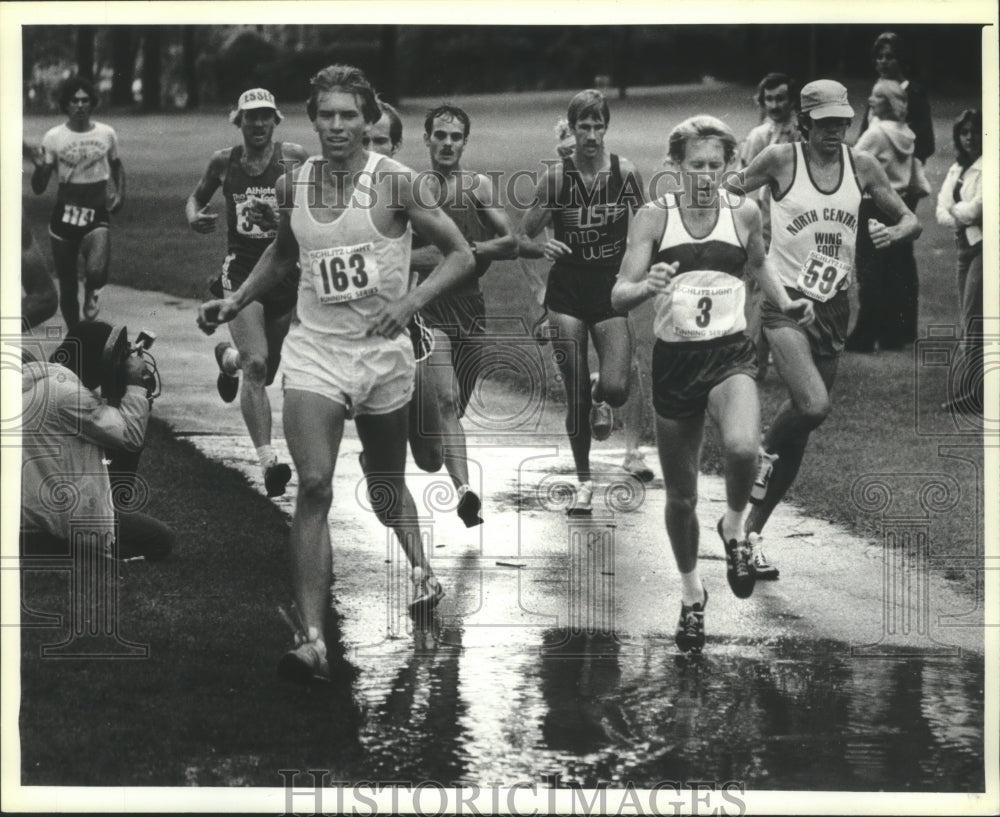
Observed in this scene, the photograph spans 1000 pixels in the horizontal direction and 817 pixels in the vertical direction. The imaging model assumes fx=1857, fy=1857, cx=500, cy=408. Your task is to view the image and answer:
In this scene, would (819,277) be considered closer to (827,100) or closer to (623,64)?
(827,100)

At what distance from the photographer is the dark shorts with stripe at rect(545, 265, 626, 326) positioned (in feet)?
30.5

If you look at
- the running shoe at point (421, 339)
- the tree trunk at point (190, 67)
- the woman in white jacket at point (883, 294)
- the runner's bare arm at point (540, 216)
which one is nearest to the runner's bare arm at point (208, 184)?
the tree trunk at point (190, 67)

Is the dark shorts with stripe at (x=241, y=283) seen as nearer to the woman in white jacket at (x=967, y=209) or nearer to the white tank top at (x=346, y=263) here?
the white tank top at (x=346, y=263)

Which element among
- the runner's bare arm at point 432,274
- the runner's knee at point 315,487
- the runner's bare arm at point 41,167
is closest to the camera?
the runner's knee at point 315,487

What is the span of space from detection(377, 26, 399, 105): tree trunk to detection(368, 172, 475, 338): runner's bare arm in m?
2.16

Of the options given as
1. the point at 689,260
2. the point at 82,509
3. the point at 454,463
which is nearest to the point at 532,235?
the point at 454,463

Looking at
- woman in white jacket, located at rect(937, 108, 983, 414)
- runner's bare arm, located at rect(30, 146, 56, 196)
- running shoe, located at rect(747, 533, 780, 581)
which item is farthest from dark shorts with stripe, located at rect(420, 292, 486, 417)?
runner's bare arm, located at rect(30, 146, 56, 196)

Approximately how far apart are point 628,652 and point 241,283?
111 inches

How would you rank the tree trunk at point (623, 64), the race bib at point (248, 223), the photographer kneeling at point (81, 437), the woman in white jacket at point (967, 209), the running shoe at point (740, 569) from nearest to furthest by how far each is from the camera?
the running shoe at point (740, 569) → the photographer kneeling at point (81, 437) → the tree trunk at point (623, 64) → the race bib at point (248, 223) → the woman in white jacket at point (967, 209)

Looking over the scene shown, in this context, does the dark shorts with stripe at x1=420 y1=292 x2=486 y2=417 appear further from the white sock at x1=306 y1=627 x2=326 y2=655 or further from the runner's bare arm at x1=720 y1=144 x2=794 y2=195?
the white sock at x1=306 y1=627 x2=326 y2=655

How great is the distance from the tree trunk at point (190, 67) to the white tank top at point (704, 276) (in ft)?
9.45

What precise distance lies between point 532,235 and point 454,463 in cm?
123

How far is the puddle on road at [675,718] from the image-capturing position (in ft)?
21.5

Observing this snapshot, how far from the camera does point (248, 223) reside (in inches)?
362
